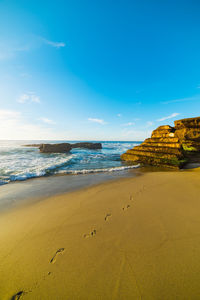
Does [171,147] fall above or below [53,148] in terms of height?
above

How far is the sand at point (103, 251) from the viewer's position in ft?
4.54

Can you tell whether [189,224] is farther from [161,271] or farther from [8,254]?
[8,254]

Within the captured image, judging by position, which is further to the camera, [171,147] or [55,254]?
[171,147]

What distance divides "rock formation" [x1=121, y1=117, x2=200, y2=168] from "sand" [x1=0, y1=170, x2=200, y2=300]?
6619mm

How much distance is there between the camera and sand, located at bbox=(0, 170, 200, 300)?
138cm

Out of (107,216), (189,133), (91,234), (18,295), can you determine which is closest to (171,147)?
(189,133)

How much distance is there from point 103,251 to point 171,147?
1062 cm

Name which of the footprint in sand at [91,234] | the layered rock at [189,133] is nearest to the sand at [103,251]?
the footprint in sand at [91,234]

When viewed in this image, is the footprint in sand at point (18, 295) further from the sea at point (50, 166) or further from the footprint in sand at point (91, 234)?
the sea at point (50, 166)

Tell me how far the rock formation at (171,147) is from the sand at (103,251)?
6619 millimetres

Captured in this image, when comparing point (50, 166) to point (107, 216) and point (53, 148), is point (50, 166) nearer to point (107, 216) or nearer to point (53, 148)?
point (107, 216)

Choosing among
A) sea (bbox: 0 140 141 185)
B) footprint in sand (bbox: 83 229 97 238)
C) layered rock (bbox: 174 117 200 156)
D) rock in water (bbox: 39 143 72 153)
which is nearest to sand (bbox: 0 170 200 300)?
footprint in sand (bbox: 83 229 97 238)

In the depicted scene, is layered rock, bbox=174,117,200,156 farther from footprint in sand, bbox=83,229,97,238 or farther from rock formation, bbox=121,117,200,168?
footprint in sand, bbox=83,229,97,238

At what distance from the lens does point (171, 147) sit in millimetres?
10008
